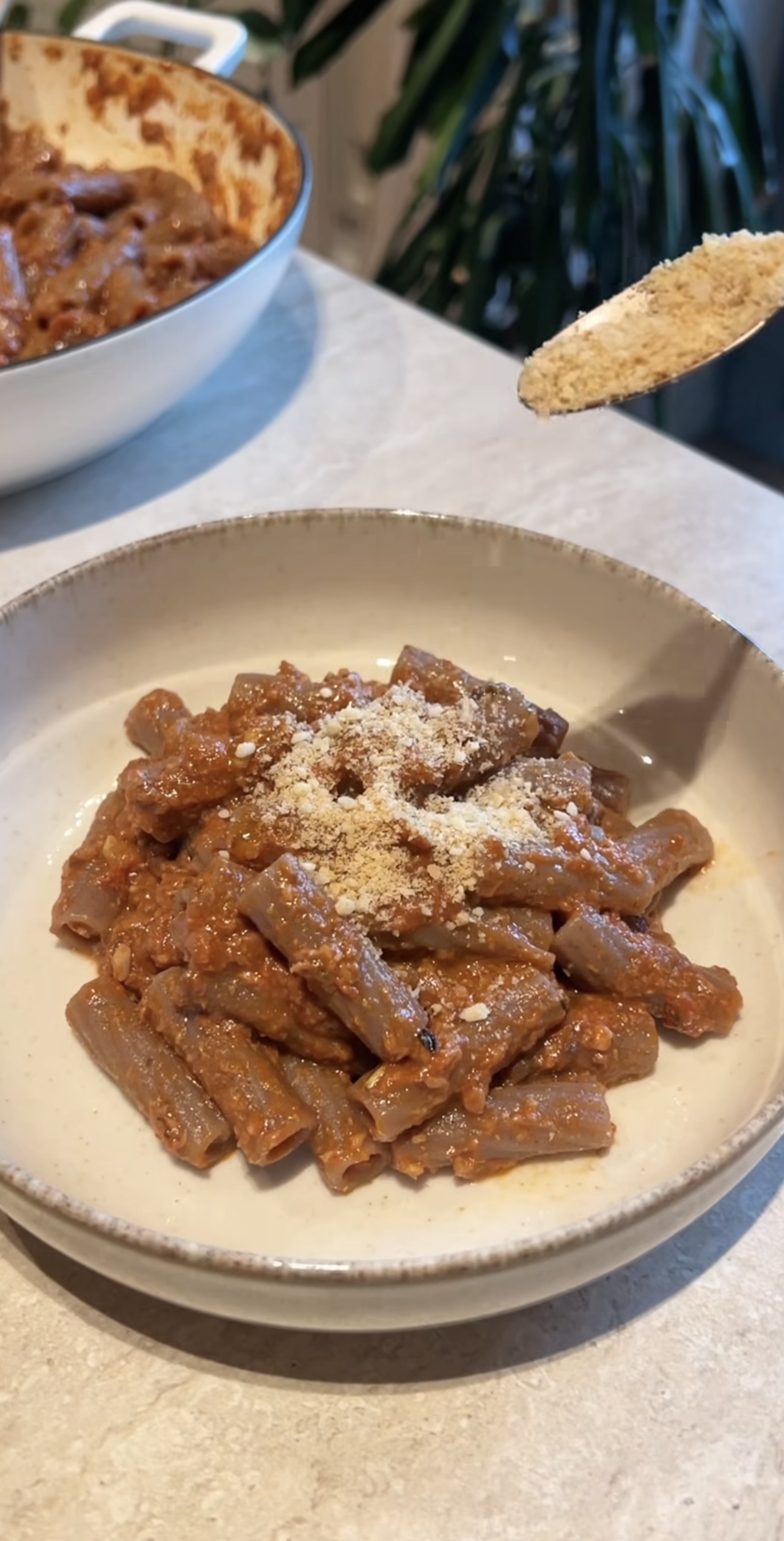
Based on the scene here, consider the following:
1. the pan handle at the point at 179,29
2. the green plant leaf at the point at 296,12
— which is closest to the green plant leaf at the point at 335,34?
the green plant leaf at the point at 296,12

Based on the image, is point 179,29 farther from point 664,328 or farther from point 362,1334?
point 362,1334

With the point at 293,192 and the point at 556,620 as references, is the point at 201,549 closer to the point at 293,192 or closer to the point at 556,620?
the point at 556,620

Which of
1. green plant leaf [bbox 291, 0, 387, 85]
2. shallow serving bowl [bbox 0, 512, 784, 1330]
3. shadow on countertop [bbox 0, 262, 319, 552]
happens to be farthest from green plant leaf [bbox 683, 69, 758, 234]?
shallow serving bowl [bbox 0, 512, 784, 1330]

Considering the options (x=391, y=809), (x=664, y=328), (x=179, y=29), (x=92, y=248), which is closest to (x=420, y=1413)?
(x=391, y=809)

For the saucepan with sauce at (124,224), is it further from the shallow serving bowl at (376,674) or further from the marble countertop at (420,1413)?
the marble countertop at (420,1413)

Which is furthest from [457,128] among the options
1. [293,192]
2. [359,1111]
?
[359,1111]
